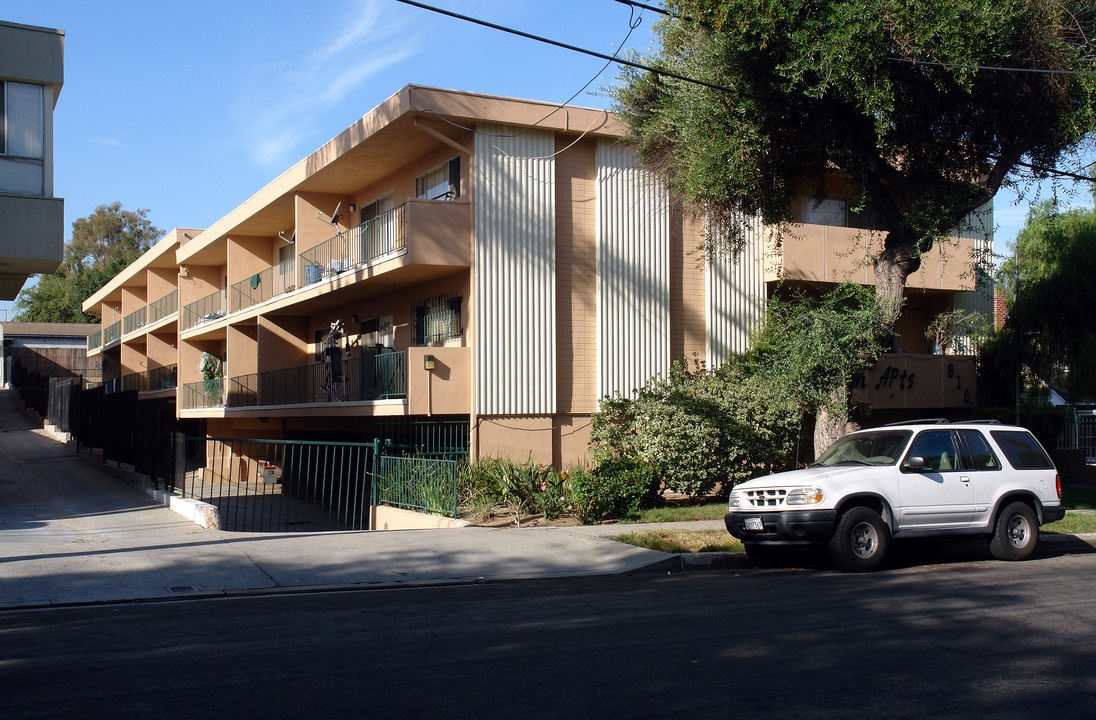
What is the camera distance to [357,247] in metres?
22.6

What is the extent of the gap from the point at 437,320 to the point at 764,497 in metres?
11.0

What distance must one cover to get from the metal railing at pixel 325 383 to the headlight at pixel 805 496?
966 centimetres

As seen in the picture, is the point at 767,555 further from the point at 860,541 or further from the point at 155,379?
the point at 155,379

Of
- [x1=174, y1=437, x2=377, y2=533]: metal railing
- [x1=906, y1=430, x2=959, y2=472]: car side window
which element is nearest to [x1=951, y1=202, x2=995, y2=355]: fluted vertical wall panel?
[x1=906, y1=430, x2=959, y2=472]: car side window

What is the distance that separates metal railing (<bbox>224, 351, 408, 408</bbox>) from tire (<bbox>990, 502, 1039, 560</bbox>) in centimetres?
1109

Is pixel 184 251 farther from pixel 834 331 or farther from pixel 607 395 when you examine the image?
pixel 834 331

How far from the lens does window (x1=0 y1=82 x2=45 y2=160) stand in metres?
17.2

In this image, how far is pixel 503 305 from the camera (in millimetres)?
19875

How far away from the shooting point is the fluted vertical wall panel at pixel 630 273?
2094 centimetres

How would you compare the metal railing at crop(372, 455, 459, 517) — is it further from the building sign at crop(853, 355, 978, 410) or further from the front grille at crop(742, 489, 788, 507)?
the building sign at crop(853, 355, 978, 410)

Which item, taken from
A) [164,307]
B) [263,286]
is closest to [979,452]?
[263,286]

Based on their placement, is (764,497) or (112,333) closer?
(764,497)

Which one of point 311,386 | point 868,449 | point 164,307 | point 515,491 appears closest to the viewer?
point 868,449

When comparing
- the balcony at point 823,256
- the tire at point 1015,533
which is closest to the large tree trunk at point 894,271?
the tire at point 1015,533
